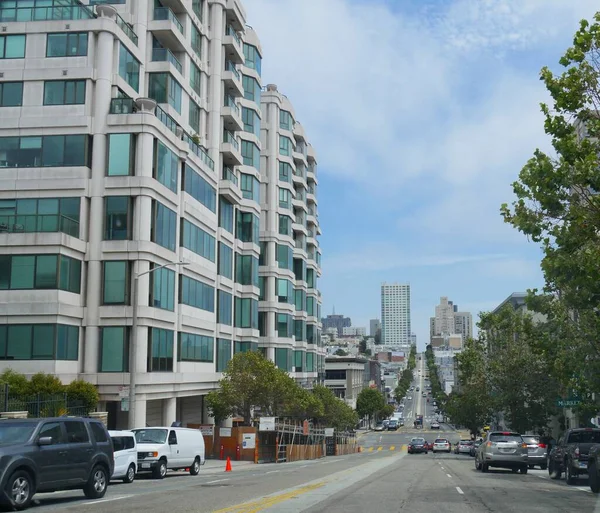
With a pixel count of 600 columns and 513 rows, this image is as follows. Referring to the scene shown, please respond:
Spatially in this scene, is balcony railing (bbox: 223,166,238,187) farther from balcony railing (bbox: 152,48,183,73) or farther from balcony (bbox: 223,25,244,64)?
balcony railing (bbox: 152,48,183,73)

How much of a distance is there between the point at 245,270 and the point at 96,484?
134ft

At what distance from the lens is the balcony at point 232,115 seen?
52719 millimetres

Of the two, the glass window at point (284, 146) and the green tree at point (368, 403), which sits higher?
the glass window at point (284, 146)

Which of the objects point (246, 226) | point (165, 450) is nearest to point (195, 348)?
point (246, 226)

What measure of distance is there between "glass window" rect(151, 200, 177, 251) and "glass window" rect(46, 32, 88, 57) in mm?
8462

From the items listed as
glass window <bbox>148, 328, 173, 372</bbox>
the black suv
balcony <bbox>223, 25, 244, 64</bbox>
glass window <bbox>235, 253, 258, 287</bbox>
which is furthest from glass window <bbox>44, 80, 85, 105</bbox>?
the black suv

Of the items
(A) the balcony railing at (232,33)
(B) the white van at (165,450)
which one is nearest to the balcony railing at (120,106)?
(B) the white van at (165,450)

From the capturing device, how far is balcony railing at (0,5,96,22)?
37094 millimetres

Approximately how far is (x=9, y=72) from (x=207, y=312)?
18.7 m

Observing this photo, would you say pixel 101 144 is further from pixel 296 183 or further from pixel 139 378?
pixel 296 183

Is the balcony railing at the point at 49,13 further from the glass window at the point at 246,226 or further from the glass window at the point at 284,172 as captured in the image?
the glass window at the point at 284,172

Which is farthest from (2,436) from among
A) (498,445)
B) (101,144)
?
(101,144)

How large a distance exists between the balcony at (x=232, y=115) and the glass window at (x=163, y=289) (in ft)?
55.2

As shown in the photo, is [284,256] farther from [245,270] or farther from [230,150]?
[230,150]
